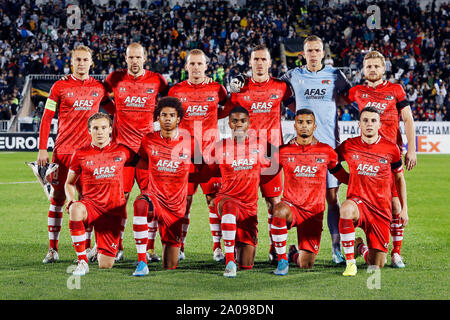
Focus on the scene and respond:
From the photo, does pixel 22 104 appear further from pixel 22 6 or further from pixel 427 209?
pixel 427 209

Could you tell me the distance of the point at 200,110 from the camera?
6.64 metres

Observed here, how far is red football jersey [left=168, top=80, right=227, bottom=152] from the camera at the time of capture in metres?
6.63

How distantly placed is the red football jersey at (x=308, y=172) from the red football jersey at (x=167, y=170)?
1.02 metres

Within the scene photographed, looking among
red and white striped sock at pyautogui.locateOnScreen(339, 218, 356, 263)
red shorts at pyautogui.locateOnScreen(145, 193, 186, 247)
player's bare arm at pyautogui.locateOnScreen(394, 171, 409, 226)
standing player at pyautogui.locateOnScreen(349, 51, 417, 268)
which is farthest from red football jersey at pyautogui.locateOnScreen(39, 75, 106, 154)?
player's bare arm at pyautogui.locateOnScreen(394, 171, 409, 226)

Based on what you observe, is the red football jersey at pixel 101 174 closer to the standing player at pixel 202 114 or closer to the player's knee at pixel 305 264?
the standing player at pixel 202 114

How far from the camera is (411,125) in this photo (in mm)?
6484

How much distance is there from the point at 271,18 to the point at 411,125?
26646 millimetres

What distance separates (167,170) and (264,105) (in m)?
1.30

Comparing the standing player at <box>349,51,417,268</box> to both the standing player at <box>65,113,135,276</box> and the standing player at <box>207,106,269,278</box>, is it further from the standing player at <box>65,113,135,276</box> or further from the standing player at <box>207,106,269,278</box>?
the standing player at <box>65,113,135,276</box>

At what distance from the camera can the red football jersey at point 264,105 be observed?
6539mm

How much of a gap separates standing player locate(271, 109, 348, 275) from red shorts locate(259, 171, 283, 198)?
28cm

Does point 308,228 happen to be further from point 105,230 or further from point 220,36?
point 220,36

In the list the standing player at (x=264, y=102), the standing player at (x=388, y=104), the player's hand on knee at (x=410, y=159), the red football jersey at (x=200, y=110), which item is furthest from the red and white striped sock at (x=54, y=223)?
the player's hand on knee at (x=410, y=159)
